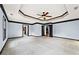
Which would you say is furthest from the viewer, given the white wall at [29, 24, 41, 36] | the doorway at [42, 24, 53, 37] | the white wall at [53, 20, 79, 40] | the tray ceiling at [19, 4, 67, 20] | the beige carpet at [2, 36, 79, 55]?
the white wall at [29, 24, 41, 36]

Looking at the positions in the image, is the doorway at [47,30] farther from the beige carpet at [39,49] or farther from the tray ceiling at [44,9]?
the beige carpet at [39,49]

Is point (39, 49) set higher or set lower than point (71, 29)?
lower

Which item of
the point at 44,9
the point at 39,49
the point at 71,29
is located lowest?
the point at 39,49

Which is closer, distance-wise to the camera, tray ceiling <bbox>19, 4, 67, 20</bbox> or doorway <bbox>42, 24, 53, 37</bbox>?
tray ceiling <bbox>19, 4, 67, 20</bbox>

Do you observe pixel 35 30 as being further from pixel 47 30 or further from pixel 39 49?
pixel 39 49

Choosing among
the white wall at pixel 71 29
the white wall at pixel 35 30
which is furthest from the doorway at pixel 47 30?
the white wall at pixel 71 29

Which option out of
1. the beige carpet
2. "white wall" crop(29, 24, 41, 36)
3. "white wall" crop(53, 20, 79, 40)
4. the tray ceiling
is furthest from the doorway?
the beige carpet

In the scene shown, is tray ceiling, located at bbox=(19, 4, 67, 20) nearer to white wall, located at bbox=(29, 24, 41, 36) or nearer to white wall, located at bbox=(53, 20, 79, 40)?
white wall, located at bbox=(53, 20, 79, 40)

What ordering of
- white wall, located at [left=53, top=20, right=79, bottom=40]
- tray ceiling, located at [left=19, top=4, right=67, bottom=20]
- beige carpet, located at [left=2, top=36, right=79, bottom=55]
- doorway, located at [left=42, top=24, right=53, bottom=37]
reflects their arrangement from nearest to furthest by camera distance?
beige carpet, located at [left=2, top=36, right=79, bottom=55] → tray ceiling, located at [left=19, top=4, right=67, bottom=20] → white wall, located at [left=53, top=20, right=79, bottom=40] → doorway, located at [left=42, top=24, right=53, bottom=37]

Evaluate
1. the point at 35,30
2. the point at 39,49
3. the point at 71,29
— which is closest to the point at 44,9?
the point at 39,49
